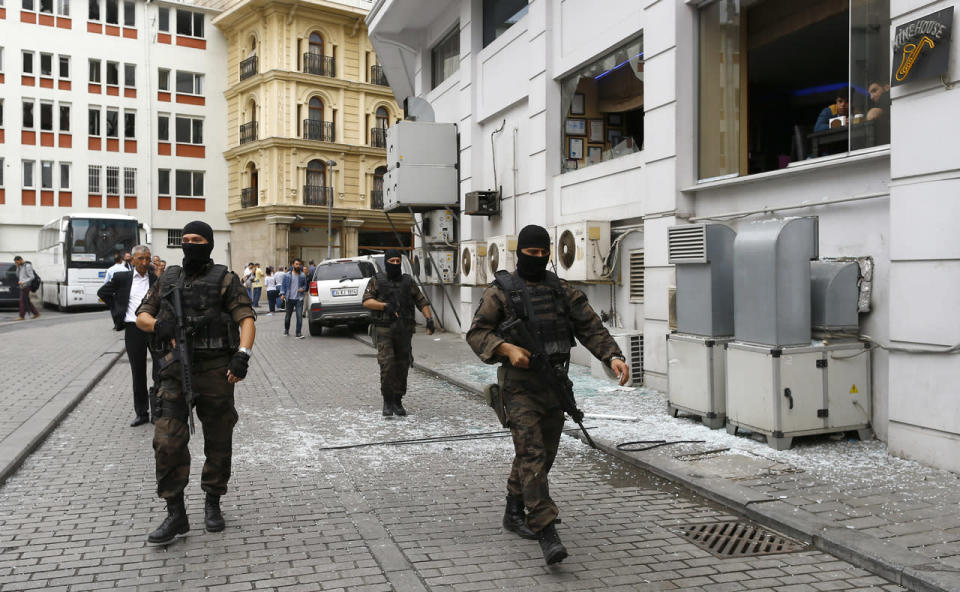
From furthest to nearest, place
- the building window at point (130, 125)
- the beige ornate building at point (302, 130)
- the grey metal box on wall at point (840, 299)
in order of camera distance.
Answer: the building window at point (130, 125) → the beige ornate building at point (302, 130) → the grey metal box on wall at point (840, 299)

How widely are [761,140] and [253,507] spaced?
22.9ft

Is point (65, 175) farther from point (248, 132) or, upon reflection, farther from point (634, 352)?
point (634, 352)

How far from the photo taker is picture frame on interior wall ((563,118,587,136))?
12.7 m

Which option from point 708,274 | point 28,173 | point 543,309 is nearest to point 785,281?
point 708,274

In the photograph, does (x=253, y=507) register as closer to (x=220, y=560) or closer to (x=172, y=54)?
(x=220, y=560)

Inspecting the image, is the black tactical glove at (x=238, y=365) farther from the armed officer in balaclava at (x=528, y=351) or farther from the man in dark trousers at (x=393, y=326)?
the man in dark trousers at (x=393, y=326)

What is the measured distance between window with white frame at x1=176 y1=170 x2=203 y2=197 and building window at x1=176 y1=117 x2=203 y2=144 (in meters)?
1.71

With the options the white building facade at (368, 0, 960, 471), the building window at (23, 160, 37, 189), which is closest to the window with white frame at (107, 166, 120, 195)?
the building window at (23, 160, 37, 189)

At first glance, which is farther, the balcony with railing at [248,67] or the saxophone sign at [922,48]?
the balcony with railing at [248,67]

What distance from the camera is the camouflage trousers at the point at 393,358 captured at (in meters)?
8.70

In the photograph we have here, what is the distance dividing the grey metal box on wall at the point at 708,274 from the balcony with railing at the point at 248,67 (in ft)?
125

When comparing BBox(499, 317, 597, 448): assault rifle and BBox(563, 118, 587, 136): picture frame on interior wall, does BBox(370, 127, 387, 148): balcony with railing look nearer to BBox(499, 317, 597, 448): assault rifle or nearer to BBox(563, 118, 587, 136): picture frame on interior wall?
BBox(563, 118, 587, 136): picture frame on interior wall

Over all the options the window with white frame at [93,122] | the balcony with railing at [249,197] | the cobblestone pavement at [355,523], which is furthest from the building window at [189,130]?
the cobblestone pavement at [355,523]

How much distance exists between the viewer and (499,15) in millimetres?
15750
